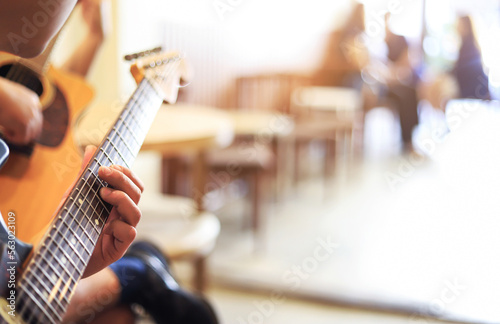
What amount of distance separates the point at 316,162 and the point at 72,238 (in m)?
4.40

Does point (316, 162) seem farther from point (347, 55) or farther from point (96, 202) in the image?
point (96, 202)

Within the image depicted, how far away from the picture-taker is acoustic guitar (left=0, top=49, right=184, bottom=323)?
0.38 meters

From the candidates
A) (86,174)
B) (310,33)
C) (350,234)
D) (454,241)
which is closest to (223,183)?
(350,234)

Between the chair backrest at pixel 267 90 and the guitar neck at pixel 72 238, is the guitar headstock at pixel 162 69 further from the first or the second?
the chair backrest at pixel 267 90

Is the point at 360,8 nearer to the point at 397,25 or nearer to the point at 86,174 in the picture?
the point at 397,25

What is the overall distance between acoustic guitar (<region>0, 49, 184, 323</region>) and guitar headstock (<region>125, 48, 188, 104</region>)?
0.17ft

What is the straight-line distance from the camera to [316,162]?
4.75 m

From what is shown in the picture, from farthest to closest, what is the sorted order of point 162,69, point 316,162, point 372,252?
point 316,162, point 372,252, point 162,69

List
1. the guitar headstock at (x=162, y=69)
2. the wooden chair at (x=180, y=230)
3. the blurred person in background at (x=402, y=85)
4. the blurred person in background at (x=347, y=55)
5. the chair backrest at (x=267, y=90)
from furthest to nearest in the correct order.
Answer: the blurred person in background at (x=347, y=55)
the blurred person in background at (x=402, y=85)
the chair backrest at (x=267, y=90)
the wooden chair at (x=180, y=230)
the guitar headstock at (x=162, y=69)

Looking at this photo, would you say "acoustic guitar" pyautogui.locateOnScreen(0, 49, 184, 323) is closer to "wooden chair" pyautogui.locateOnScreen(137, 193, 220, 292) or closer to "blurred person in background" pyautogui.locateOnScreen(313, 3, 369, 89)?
"wooden chair" pyautogui.locateOnScreen(137, 193, 220, 292)

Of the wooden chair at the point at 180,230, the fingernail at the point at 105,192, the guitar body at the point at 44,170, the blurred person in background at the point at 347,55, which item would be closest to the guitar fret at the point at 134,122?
the fingernail at the point at 105,192

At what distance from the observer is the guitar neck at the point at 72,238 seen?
0.39 metres

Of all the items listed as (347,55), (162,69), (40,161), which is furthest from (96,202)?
(347,55)

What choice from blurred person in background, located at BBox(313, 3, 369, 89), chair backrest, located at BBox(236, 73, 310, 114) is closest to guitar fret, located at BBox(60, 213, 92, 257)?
chair backrest, located at BBox(236, 73, 310, 114)
